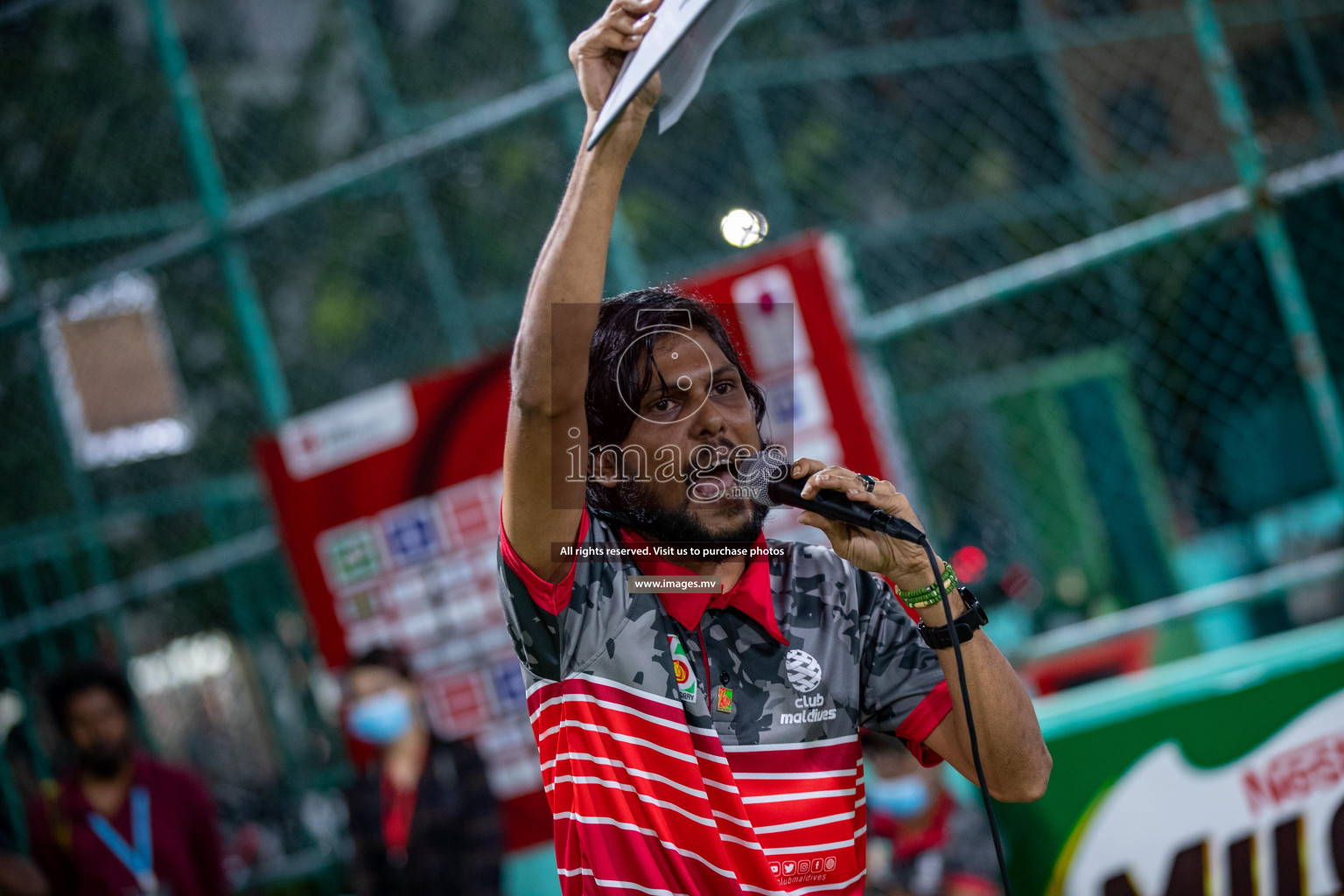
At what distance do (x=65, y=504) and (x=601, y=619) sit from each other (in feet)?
31.1

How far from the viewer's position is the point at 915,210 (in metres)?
16.0

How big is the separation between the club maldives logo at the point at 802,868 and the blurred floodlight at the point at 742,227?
984 millimetres

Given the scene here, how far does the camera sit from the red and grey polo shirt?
5.67ft

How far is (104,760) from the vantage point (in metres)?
4.64

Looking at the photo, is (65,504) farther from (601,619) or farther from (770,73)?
(601,619)

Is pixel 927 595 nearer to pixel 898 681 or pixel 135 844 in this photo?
pixel 898 681

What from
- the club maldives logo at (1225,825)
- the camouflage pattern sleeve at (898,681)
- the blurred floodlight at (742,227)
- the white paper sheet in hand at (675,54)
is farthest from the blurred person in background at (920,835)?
the white paper sheet in hand at (675,54)

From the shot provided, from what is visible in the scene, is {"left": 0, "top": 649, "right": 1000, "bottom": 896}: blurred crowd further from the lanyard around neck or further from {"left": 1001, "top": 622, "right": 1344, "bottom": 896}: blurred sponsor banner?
{"left": 1001, "top": 622, "right": 1344, "bottom": 896}: blurred sponsor banner

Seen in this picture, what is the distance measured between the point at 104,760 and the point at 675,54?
4233 millimetres

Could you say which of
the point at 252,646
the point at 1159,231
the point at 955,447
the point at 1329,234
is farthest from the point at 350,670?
the point at 955,447

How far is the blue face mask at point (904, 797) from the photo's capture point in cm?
394

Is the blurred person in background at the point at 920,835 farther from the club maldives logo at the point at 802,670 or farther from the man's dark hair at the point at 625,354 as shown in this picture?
the man's dark hair at the point at 625,354

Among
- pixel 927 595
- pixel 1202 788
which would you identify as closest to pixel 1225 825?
pixel 1202 788

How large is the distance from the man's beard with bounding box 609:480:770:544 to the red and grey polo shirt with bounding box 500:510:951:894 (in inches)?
1.8
